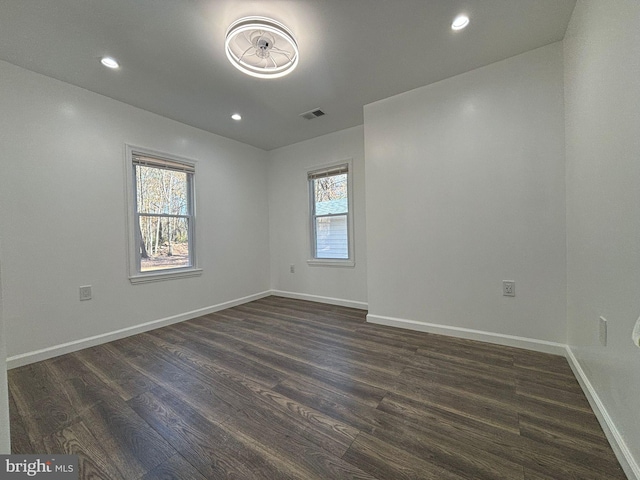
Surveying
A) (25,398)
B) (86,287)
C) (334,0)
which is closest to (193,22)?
(334,0)

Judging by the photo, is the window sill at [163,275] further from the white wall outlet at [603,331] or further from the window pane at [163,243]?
the white wall outlet at [603,331]

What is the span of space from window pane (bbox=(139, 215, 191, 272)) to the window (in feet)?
6.25

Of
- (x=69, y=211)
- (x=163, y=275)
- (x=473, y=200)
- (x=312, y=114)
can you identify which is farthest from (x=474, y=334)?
(x=69, y=211)

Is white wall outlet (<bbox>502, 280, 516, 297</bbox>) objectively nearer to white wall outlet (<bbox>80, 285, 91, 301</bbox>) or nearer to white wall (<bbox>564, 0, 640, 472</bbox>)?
white wall (<bbox>564, 0, 640, 472</bbox>)

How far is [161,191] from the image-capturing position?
321 cm

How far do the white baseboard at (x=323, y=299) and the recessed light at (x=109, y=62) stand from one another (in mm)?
3575

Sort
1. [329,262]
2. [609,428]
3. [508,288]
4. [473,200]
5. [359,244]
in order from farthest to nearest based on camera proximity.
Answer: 1. [329,262]
2. [359,244]
3. [473,200]
4. [508,288]
5. [609,428]

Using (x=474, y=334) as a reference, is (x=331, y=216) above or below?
above

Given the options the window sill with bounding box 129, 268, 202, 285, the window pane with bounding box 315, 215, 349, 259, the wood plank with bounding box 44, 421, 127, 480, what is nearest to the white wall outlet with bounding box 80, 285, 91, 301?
the window sill with bounding box 129, 268, 202, 285

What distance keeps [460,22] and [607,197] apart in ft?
5.07

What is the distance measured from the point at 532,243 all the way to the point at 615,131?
117 centimetres

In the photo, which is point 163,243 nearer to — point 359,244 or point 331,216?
point 331,216

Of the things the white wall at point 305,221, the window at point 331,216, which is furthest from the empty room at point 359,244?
the window at point 331,216

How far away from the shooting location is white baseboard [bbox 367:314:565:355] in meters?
2.14
